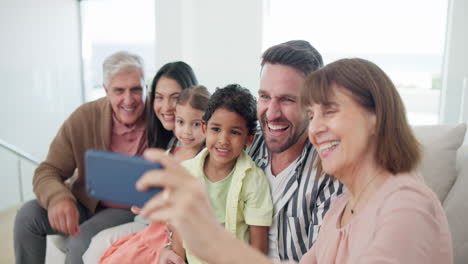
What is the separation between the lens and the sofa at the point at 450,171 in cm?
144

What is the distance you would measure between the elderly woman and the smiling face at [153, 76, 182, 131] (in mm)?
974

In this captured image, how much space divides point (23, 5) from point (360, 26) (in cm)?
396

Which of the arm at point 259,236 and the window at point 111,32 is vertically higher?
the window at point 111,32

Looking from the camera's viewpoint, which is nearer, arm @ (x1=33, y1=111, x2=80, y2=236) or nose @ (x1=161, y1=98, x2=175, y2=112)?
arm @ (x1=33, y1=111, x2=80, y2=236)

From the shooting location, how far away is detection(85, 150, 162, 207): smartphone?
2.17ft

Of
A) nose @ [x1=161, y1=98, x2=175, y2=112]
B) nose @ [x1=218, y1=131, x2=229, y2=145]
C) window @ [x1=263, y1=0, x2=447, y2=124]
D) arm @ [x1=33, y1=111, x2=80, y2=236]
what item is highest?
window @ [x1=263, y1=0, x2=447, y2=124]

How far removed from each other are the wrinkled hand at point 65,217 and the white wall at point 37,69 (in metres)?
2.70

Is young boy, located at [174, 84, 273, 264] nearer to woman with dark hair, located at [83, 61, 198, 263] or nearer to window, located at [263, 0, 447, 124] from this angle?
woman with dark hair, located at [83, 61, 198, 263]

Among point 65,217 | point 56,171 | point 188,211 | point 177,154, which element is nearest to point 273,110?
point 177,154

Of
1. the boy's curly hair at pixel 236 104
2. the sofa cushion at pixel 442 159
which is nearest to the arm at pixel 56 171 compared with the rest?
the boy's curly hair at pixel 236 104

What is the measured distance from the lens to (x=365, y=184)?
100 centimetres

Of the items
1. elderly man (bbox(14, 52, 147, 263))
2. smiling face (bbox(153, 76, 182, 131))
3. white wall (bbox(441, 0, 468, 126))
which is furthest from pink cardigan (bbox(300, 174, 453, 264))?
white wall (bbox(441, 0, 468, 126))

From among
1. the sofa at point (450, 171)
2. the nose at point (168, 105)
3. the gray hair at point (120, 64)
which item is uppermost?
the gray hair at point (120, 64)

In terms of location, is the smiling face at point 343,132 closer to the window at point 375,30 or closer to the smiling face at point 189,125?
the smiling face at point 189,125
